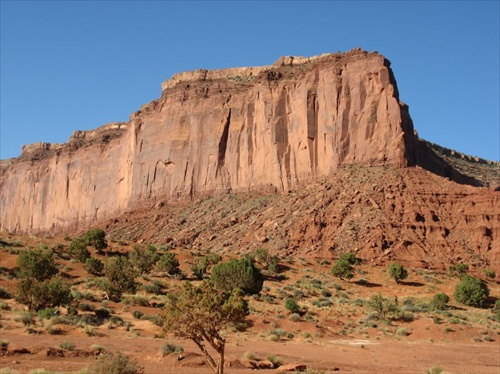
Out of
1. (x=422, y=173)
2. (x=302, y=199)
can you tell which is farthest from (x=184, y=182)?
(x=422, y=173)

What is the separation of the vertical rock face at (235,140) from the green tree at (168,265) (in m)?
33.8

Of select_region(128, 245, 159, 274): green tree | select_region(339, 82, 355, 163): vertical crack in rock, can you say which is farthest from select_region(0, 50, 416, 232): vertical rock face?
select_region(128, 245, 159, 274): green tree

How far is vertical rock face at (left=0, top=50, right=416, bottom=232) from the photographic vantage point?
7925 centimetres

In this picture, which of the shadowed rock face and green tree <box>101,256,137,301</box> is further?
the shadowed rock face

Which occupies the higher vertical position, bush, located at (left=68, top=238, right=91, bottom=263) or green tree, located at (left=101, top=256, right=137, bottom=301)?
bush, located at (left=68, top=238, right=91, bottom=263)

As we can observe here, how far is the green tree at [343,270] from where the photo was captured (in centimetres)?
5438

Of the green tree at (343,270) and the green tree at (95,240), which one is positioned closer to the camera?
the green tree at (95,240)

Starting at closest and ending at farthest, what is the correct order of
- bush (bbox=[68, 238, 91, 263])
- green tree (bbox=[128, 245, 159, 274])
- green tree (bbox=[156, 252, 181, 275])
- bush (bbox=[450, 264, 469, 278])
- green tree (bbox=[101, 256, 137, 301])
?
1. green tree (bbox=[101, 256, 137, 301])
2. bush (bbox=[68, 238, 91, 263])
3. green tree (bbox=[128, 245, 159, 274])
4. green tree (bbox=[156, 252, 181, 275])
5. bush (bbox=[450, 264, 469, 278])

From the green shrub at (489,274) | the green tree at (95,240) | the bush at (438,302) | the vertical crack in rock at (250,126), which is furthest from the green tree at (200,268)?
the vertical crack in rock at (250,126)

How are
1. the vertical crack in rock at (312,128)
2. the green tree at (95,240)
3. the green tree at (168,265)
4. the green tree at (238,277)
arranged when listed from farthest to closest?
A: 1. the vertical crack in rock at (312,128)
2. the green tree at (95,240)
3. the green tree at (168,265)
4. the green tree at (238,277)

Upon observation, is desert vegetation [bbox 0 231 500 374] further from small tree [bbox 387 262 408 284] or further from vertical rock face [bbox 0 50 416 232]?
vertical rock face [bbox 0 50 416 232]

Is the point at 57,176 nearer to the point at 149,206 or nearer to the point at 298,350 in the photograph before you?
the point at 149,206

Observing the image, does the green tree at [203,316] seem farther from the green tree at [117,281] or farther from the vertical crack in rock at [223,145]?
the vertical crack in rock at [223,145]

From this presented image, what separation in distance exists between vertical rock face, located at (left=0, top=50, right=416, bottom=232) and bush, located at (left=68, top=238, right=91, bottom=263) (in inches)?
Answer: 1521
